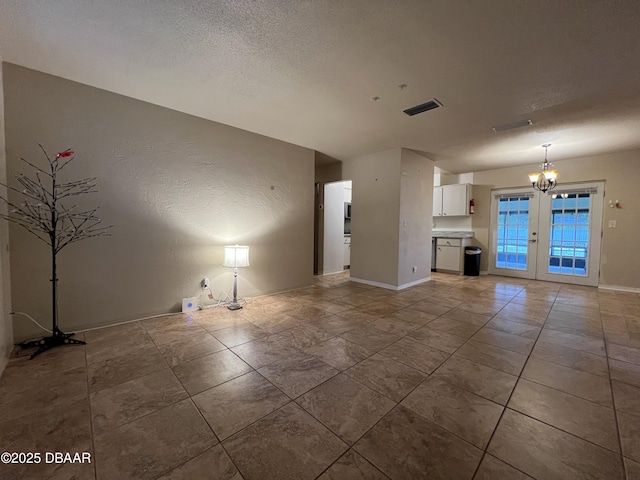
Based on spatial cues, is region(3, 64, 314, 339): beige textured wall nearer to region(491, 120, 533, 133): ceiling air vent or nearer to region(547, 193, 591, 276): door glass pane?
region(491, 120, 533, 133): ceiling air vent

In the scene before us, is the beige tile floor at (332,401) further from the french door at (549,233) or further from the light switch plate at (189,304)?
the french door at (549,233)

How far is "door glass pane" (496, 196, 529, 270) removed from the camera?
611 centimetres

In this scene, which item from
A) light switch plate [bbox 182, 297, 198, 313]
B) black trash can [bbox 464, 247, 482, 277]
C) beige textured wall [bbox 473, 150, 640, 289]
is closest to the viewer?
light switch plate [bbox 182, 297, 198, 313]

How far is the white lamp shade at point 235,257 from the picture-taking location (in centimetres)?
368

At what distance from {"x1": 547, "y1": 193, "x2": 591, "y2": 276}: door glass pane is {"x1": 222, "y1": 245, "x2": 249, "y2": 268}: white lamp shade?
6.56 meters

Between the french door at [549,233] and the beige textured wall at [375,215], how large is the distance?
3380 millimetres

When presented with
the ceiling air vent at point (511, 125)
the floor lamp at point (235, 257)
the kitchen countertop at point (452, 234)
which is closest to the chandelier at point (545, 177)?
the ceiling air vent at point (511, 125)

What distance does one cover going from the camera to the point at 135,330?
2.91 m

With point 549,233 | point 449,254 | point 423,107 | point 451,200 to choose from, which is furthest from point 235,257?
point 549,233

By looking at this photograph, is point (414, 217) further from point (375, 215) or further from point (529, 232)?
point (529, 232)

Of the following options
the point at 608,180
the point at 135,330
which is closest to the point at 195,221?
the point at 135,330

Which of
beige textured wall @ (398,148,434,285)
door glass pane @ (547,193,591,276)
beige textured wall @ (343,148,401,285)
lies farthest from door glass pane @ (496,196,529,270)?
beige textured wall @ (343,148,401,285)

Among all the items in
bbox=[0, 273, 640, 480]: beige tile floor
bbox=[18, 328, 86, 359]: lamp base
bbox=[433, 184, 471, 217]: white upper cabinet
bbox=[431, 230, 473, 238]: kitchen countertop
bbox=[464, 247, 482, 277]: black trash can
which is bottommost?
bbox=[0, 273, 640, 480]: beige tile floor

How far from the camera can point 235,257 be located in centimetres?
368
